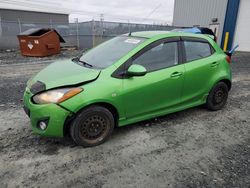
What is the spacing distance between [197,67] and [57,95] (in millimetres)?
2410

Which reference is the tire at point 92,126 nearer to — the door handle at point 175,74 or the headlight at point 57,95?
the headlight at point 57,95

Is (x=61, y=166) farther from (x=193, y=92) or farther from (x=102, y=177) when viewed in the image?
(x=193, y=92)

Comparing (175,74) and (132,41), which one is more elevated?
(132,41)

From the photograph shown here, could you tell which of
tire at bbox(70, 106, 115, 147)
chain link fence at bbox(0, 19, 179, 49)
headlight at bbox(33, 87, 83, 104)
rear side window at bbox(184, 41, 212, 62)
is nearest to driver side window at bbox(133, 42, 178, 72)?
rear side window at bbox(184, 41, 212, 62)

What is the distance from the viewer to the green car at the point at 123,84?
2742mm

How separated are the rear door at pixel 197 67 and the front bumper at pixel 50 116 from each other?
6.84ft

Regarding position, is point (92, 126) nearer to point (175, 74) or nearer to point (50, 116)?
point (50, 116)

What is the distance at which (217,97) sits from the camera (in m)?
4.24

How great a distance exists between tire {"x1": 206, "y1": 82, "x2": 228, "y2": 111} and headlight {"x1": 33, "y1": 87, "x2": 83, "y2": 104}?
2.66 metres

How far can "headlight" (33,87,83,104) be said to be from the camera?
2.68m

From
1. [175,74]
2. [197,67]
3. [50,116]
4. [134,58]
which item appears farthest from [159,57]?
[50,116]

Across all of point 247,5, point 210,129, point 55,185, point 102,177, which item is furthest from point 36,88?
point 247,5

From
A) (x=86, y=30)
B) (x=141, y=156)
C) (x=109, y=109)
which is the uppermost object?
(x=86, y=30)

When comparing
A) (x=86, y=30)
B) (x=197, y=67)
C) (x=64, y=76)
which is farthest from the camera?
(x=86, y=30)
